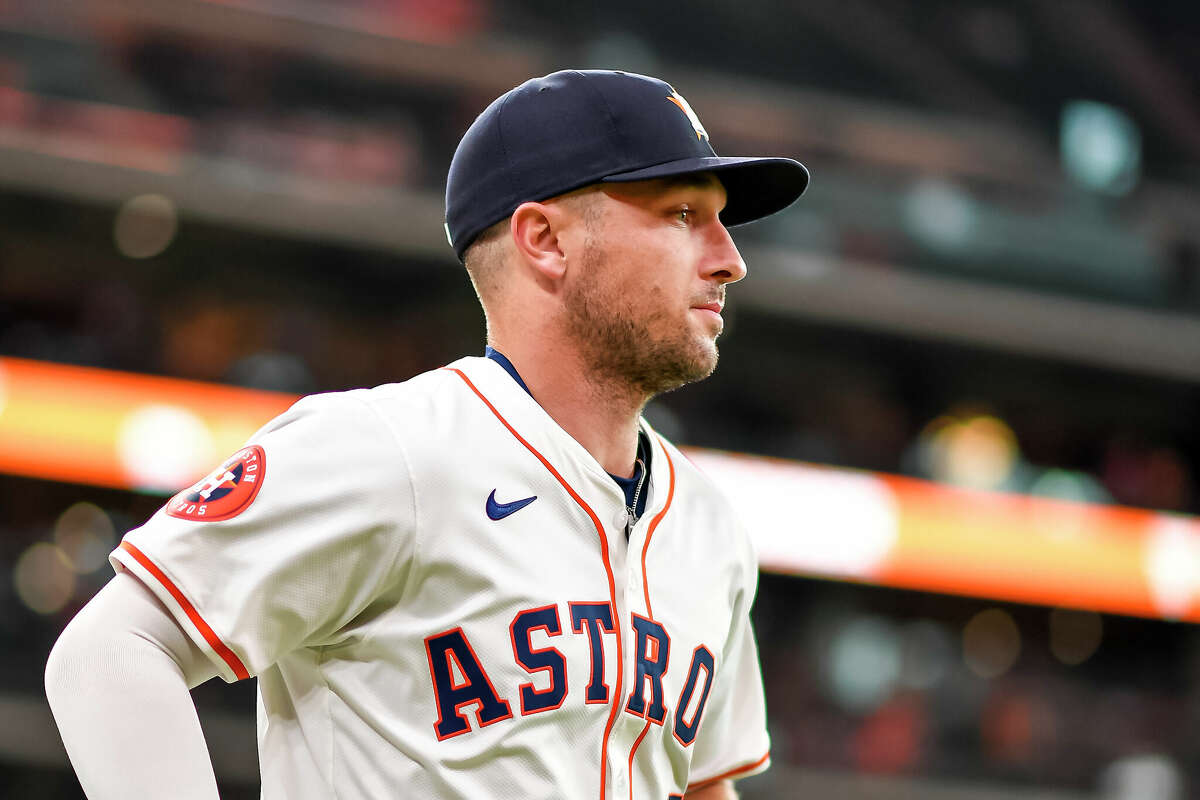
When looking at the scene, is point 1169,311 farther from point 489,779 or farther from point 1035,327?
point 489,779

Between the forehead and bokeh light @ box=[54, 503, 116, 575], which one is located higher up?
bokeh light @ box=[54, 503, 116, 575]

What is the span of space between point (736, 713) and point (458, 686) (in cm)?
62

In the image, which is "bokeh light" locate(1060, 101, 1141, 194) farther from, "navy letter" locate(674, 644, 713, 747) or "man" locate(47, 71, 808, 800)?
"navy letter" locate(674, 644, 713, 747)

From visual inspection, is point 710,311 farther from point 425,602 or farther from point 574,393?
point 425,602

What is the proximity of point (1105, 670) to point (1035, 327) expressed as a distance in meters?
3.23

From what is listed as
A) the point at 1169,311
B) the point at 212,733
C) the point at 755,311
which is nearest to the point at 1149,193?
the point at 1169,311

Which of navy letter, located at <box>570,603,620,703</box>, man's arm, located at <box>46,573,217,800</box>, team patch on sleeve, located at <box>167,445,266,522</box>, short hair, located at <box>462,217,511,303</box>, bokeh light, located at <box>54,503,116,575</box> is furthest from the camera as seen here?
bokeh light, located at <box>54,503,116,575</box>

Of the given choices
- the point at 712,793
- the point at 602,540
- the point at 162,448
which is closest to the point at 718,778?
the point at 712,793

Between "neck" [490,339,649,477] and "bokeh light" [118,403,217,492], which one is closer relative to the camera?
"neck" [490,339,649,477]

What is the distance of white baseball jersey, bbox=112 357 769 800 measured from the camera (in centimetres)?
151

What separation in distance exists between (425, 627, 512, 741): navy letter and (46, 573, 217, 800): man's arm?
0.26 m

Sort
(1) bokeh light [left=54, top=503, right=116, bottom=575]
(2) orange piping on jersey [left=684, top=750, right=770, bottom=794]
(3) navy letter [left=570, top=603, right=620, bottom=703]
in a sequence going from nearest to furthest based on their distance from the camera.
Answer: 1. (3) navy letter [left=570, top=603, right=620, bottom=703]
2. (2) orange piping on jersey [left=684, top=750, right=770, bottom=794]
3. (1) bokeh light [left=54, top=503, right=116, bottom=575]

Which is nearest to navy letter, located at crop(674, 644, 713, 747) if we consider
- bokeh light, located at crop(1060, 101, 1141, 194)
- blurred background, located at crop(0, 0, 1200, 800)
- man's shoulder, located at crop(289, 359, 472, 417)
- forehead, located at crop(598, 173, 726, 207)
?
man's shoulder, located at crop(289, 359, 472, 417)

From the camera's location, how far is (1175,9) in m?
13.2
